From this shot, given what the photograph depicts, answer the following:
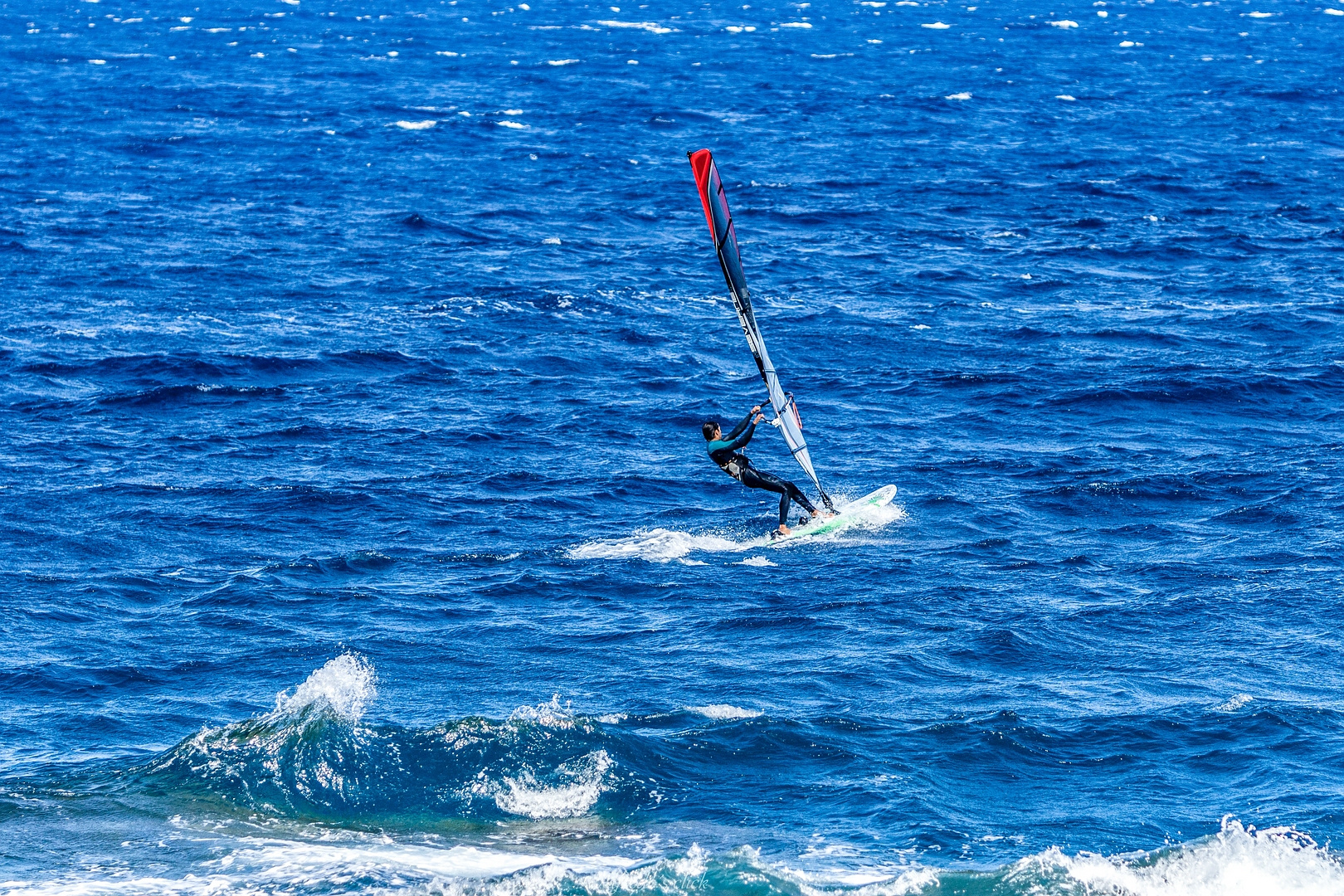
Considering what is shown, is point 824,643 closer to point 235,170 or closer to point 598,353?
point 598,353

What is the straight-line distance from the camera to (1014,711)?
53.3 feet

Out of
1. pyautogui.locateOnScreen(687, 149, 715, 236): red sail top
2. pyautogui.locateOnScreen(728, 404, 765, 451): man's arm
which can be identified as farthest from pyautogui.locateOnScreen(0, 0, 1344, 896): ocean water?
pyautogui.locateOnScreen(687, 149, 715, 236): red sail top

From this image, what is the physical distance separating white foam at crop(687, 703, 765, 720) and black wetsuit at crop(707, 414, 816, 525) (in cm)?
549

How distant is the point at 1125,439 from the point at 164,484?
15478mm

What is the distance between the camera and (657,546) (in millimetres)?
21609

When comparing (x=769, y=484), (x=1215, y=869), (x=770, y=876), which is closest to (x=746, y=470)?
(x=769, y=484)

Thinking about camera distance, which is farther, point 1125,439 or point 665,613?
point 1125,439

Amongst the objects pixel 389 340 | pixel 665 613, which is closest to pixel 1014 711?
pixel 665 613

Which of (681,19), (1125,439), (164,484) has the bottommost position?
(164,484)

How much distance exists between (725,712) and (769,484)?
602 cm

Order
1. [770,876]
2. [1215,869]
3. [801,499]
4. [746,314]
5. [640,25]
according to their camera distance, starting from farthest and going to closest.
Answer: [640,25]
[746,314]
[801,499]
[770,876]
[1215,869]

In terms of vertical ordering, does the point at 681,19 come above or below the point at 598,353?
above

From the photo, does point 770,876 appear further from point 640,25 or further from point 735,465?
point 640,25

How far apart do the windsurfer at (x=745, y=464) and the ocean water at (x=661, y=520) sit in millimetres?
812
